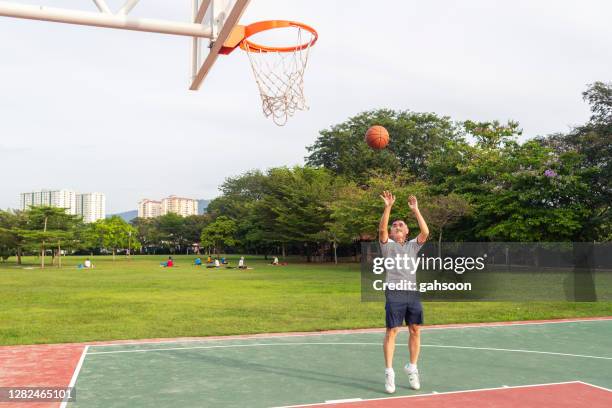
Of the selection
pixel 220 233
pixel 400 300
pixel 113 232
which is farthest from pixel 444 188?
pixel 113 232

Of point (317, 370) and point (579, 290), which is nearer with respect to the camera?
point (317, 370)

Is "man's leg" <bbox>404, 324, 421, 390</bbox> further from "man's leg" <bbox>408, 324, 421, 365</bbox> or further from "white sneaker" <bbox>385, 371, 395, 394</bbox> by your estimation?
"white sneaker" <bbox>385, 371, 395, 394</bbox>

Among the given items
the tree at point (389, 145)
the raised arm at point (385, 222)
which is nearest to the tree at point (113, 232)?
the tree at point (389, 145)

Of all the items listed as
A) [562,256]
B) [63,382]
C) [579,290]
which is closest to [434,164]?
[562,256]

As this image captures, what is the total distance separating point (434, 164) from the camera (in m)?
35.3

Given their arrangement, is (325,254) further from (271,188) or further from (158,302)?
(158,302)

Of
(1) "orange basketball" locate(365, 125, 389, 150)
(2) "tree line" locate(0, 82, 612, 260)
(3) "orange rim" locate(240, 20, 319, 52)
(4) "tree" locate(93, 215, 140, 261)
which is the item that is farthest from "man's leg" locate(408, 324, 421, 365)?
(4) "tree" locate(93, 215, 140, 261)

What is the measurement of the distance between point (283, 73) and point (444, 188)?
23168 millimetres

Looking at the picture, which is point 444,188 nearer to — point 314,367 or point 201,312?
point 201,312

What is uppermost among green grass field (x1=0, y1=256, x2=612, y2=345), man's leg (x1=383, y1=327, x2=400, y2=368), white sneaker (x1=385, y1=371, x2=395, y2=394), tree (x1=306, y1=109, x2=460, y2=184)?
tree (x1=306, y1=109, x2=460, y2=184)

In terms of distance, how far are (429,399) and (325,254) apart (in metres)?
53.6

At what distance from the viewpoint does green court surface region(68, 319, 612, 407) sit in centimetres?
668

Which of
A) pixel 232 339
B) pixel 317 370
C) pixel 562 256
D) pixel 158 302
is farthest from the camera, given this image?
pixel 562 256

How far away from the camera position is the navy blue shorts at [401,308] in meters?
6.68
